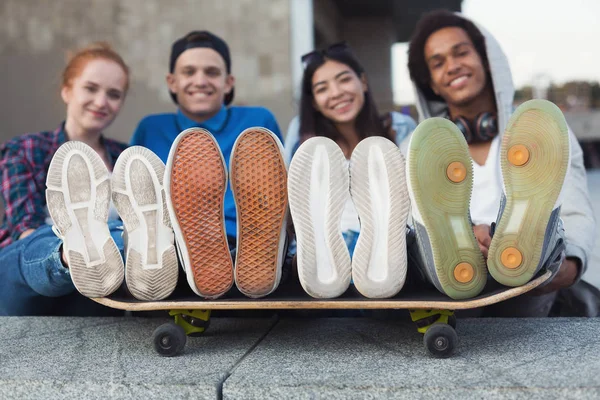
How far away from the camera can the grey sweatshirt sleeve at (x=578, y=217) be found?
1.96 metres

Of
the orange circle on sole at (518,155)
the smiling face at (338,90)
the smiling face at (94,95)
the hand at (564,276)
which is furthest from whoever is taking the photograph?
the smiling face at (338,90)

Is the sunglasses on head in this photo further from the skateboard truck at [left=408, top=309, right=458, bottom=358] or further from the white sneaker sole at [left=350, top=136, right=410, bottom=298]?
the skateboard truck at [left=408, top=309, right=458, bottom=358]

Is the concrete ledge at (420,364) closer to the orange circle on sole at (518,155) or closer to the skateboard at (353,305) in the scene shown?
the skateboard at (353,305)

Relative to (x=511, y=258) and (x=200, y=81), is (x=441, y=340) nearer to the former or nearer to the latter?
(x=511, y=258)

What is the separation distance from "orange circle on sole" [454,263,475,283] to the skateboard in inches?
2.2

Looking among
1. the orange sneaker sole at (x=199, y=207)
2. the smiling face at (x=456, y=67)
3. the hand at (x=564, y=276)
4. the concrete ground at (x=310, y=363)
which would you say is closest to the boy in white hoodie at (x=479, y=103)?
the smiling face at (x=456, y=67)

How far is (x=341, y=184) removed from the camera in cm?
146

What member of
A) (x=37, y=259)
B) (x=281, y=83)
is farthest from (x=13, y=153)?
(x=281, y=83)

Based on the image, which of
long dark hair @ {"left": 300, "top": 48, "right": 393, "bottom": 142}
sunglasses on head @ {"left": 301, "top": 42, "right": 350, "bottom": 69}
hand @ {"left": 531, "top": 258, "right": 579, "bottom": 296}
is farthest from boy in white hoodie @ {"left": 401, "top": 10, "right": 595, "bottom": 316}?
sunglasses on head @ {"left": 301, "top": 42, "right": 350, "bottom": 69}

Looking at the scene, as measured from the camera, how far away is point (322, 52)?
276 centimetres

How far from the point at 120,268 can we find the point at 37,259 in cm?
44

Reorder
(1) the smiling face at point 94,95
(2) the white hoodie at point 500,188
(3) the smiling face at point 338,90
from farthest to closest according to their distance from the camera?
(3) the smiling face at point 338,90
(1) the smiling face at point 94,95
(2) the white hoodie at point 500,188

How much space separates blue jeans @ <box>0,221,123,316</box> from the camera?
1.79m

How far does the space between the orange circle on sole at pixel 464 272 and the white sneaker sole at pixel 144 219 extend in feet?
2.35
